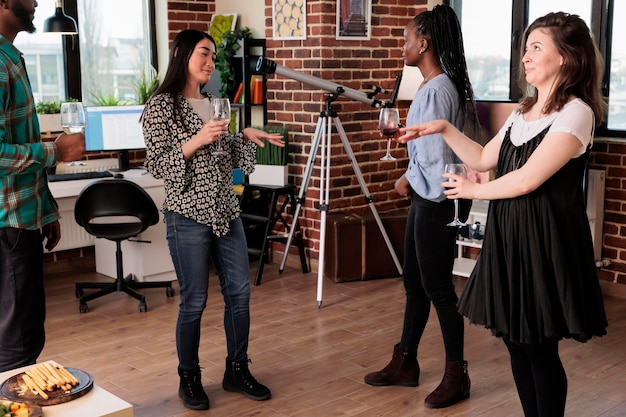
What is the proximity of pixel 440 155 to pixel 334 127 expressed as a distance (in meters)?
2.40

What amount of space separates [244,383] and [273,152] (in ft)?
7.89

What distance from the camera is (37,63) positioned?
577 cm

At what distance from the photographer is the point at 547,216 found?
241 cm

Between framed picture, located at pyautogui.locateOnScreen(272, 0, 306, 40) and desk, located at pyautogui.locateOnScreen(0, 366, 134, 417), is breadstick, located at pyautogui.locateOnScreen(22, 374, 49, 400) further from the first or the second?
framed picture, located at pyautogui.locateOnScreen(272, 0, 306, 40)

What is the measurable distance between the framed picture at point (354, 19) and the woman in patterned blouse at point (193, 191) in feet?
7.73

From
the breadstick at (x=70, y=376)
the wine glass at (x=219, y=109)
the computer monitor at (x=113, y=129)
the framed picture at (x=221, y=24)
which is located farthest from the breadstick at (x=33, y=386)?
the framed picture at (x=221, y=24)

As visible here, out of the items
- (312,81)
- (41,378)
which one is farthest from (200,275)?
(312,81)

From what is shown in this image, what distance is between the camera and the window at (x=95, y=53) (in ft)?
18.9

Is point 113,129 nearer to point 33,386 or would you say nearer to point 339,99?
point 339,99

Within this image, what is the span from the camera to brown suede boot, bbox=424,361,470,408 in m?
3.39

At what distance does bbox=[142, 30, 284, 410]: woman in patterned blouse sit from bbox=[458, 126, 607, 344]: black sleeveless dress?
1200 millimetres

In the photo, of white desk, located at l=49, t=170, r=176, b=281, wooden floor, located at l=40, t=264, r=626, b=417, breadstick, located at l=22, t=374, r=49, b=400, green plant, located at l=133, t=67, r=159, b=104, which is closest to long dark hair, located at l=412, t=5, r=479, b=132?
wooden floor, located at l=40, t=264, r=626, b=417

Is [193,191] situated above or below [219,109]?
below

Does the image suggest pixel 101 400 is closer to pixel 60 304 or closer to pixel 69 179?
pixel 60 304
